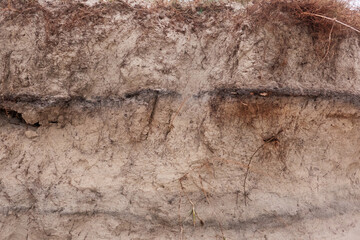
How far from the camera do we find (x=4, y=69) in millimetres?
2992

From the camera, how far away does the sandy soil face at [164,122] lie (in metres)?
2.93

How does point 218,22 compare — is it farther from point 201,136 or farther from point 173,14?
point 201,136

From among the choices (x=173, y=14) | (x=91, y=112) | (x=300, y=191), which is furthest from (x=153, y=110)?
(x=300, y=191)

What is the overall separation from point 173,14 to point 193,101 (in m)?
0.87

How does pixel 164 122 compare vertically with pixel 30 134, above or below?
above

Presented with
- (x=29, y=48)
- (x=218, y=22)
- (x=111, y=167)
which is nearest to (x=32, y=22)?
(x=29, y=48)

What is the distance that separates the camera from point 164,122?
3.04 meters

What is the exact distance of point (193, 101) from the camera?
304cm

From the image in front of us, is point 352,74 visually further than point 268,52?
Yes

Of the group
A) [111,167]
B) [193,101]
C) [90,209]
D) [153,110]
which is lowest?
[90,209]

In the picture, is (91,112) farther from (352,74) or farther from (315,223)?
(352,74)

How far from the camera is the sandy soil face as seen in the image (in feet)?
9.62

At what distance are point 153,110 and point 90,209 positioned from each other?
105 cm

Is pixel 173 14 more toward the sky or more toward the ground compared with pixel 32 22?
more toward the sky
